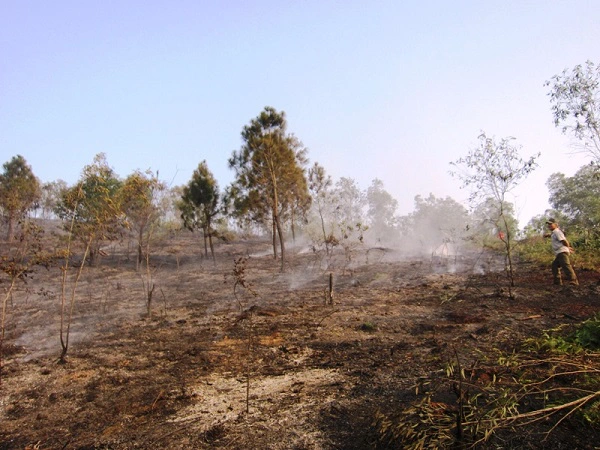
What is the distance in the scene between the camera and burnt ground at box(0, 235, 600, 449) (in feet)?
12.8

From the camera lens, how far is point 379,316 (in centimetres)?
847

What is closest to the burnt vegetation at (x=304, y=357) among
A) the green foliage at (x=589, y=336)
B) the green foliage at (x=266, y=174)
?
the green foliage at (x=589, y=336)

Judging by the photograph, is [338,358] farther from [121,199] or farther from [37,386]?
[121,199]

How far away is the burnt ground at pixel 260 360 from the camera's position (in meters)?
3.90

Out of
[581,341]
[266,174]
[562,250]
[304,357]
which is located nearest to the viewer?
[581,341]

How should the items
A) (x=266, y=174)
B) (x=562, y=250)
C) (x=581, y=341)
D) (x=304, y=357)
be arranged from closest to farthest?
(x=581, y=341) → (x=304, y=357) → (x=562, y=250) → (x=266, y=174)

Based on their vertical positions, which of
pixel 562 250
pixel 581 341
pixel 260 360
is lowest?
pixel 260 360

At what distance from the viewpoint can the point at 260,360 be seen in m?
6.11

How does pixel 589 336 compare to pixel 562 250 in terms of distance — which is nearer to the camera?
pixel 589 336

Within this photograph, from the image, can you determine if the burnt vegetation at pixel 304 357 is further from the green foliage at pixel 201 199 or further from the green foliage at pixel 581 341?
the green foliage at pixel 201 199

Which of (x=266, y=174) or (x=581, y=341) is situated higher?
(x=266, y=174)

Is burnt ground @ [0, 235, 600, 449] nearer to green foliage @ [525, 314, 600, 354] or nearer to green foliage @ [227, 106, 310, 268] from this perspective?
green foliage @ [525, 314, 600, 354]

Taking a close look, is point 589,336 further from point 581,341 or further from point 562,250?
point 562,250

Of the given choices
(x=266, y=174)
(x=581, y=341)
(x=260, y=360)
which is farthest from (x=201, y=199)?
(x=581, y=341)
